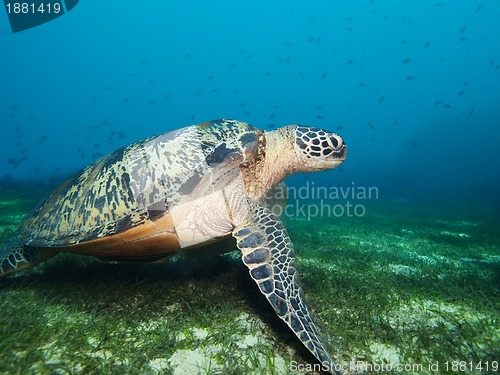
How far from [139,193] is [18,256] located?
217 centimetres

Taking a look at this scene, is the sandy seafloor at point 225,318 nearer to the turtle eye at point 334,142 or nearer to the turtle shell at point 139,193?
the turtle shell at point 139,193

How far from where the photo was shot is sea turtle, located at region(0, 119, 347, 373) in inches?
116

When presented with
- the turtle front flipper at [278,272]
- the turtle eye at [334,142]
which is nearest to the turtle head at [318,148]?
the turtle eye at [334,142]

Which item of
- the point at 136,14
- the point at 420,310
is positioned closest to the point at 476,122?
the point at 420,310

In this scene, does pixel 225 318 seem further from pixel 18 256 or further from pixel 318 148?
pixel 18 256

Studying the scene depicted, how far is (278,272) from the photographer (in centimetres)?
265

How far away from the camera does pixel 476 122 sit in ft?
210

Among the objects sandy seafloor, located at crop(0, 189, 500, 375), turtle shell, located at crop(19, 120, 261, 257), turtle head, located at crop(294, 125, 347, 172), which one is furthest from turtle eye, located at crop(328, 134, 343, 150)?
sandy seafloor, located at crop(0, 189, 500, 375)

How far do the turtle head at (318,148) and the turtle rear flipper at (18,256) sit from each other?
3.98 m

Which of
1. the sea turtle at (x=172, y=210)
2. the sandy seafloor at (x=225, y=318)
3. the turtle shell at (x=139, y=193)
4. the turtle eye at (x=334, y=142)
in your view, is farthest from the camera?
the turtle eye at (x=334, y=142)

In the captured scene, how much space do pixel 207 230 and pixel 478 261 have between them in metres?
5.64

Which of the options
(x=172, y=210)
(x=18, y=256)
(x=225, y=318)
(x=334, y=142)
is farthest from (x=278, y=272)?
(x=18, y=256)

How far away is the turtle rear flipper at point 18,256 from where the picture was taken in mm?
3627

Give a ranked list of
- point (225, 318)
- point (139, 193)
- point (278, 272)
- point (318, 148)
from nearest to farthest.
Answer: point (278, 272) < point (225, 318) < point (139, 193) < point (318, 148)
